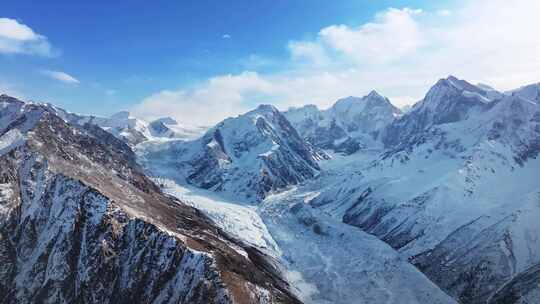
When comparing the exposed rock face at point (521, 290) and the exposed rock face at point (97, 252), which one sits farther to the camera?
the exposed rock face at point (521, 290)

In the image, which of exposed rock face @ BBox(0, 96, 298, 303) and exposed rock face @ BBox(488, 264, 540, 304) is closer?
exposed rock face @ BBox(0, 96, 298, 303)

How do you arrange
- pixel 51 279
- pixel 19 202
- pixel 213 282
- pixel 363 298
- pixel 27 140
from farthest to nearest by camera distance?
pixel 27 140
pixel 363 298
pixel 19 202
pixel 51 279
pixel 213 282

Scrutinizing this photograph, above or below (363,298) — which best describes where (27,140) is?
above

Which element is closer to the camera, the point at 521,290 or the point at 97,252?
the point at 97,252

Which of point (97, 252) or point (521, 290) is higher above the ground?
point (97, 252)

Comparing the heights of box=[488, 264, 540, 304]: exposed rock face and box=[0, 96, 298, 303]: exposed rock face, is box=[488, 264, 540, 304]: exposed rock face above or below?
below

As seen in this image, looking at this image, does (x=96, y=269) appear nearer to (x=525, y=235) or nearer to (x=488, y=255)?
(x=488, y=255)

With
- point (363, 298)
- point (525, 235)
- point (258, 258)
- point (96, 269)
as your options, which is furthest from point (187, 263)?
point (525, 235)

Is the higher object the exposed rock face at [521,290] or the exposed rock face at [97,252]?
the exposed rock face at [97,252]
